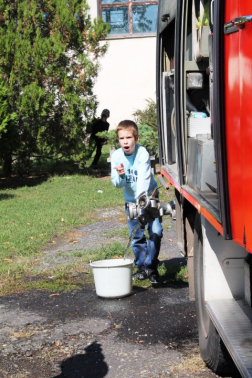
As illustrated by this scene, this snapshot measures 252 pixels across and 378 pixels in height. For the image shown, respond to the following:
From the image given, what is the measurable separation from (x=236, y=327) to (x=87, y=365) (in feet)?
4.49

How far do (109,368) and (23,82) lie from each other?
1121cm

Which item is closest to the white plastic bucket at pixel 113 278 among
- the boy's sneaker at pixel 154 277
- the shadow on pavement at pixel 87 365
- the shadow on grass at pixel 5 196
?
the boy's sneaker at pixel 154 277

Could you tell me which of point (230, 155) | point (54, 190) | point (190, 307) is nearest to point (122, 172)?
point (190, 307)

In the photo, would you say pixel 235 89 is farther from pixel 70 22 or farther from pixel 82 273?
pixel 70 22

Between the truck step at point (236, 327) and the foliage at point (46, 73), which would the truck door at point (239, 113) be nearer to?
the truck step at point (236, 327)

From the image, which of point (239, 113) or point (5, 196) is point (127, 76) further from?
point (239, 113)

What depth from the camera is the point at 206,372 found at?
12.5 feet

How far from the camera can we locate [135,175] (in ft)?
19.3

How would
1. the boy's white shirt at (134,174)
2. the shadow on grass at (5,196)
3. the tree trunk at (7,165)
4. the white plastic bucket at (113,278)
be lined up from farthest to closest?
the tree trunk at (7,165) < the shadow on grass at (5,196) < the boy's white shirt at (134,174) < the white plastic bucket at (113,278)

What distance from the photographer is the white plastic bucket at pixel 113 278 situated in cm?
530

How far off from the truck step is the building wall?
734 inches

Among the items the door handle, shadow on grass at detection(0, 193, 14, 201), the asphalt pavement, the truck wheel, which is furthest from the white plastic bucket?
shadow on grass at detection(0, 193, 14, 201)

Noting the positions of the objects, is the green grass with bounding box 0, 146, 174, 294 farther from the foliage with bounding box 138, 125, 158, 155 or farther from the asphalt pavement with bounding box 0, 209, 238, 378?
the foliage with bounding box 138, 125, 158, 155

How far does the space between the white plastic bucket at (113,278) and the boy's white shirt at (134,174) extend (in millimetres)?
727
